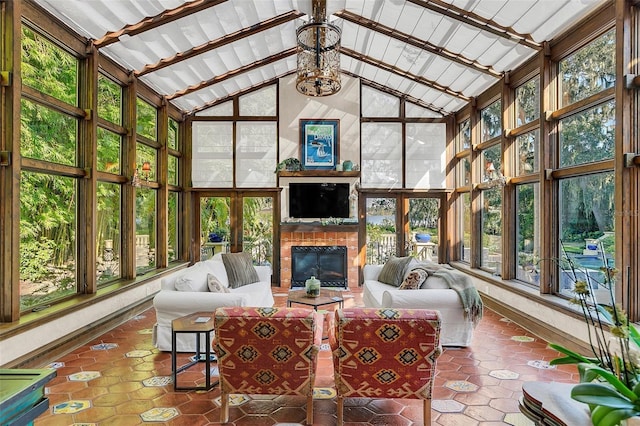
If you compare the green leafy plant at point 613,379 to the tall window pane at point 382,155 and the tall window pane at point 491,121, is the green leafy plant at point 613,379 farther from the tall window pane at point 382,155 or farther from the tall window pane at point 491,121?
the tall window pane at point 382,155

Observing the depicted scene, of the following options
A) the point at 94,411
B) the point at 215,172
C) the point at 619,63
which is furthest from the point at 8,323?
the point at 619,63

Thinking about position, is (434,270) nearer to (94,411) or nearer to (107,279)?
(94,411)

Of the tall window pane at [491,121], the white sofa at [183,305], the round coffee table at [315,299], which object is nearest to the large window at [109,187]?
the white sofa at [183,305]

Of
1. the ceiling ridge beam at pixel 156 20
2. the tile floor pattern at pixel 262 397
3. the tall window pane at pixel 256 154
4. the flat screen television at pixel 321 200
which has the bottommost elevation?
the tile floor pattern at pixel 262 397

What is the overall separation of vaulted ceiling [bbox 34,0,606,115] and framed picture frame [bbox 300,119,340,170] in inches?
A: 49.6

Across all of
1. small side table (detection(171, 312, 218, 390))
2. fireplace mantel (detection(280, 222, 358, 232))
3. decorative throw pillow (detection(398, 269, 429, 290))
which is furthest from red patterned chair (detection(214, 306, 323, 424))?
fireplace mantel (detection(280, 222, 358, 232))

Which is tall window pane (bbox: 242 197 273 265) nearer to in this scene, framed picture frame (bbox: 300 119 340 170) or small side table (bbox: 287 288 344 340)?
framed picture frame (bbox: 300 119 340 170)

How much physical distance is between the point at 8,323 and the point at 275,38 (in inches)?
215

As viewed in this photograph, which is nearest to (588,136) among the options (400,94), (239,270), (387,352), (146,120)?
(387,352)

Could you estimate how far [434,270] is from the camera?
474cm

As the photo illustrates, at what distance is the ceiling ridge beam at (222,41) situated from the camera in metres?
5.70

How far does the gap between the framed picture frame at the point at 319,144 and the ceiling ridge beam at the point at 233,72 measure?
1.50 metres

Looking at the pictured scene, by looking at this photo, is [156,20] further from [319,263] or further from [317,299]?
[319,263]

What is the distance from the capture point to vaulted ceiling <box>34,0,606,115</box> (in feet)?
14.2
